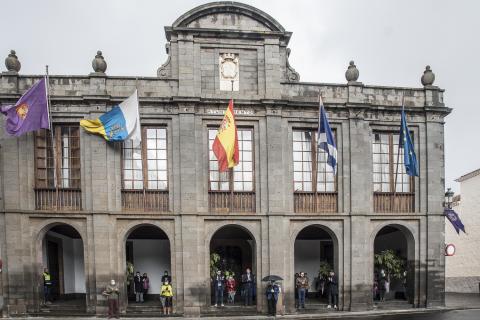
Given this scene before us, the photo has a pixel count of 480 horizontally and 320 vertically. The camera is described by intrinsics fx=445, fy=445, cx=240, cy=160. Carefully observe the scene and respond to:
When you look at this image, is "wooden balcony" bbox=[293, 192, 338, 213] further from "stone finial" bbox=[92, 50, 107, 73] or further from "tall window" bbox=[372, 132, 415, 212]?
"stone finial" bbox=[92, 50, 107, 73]

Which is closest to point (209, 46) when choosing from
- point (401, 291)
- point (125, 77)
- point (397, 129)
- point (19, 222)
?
point (125, 77)

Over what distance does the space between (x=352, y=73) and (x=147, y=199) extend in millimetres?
11330

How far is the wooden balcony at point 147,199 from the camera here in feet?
65.5

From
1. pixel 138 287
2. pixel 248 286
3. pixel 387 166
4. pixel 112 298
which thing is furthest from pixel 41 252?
pixel 387 166

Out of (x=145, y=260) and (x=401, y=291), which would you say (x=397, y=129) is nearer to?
(x=401, y=291)

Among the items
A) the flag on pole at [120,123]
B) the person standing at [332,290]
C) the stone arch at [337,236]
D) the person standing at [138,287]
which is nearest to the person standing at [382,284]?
the stone arch at [337,236]

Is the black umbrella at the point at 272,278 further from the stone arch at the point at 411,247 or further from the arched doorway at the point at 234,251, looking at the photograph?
the stone arch at the point at 411,247

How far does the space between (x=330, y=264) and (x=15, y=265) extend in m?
15.2

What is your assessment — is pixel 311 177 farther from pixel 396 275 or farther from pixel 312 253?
pixel 396 275

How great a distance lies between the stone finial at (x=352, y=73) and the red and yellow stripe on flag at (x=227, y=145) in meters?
6.34

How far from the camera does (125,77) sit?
20.0m

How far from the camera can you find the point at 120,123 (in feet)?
Result: 63.0

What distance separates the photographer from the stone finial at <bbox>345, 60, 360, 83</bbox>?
70.0 feet

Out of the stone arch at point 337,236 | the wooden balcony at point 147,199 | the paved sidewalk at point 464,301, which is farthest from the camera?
the paved sidewalk at point 464,301
